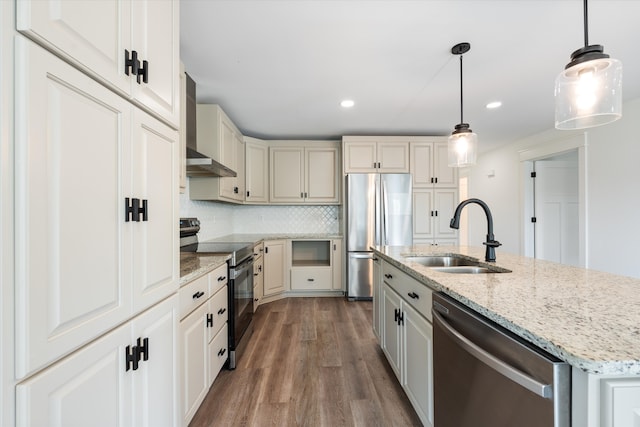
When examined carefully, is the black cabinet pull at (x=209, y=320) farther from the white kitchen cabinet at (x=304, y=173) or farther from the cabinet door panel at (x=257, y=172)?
the white kitchen cabinet at (x=304, y=173)

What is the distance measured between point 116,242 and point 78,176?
0.74 feet

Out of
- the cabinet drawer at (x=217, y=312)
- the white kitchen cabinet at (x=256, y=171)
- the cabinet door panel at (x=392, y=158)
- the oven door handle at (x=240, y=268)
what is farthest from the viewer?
the cabinet door panel at (x=392, y=158)

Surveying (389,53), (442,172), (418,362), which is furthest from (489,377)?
(442,172)

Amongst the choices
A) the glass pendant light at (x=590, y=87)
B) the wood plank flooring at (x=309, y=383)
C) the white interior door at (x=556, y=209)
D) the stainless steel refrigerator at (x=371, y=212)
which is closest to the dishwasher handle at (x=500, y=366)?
the wood plank flooring at (x=309, y=383)

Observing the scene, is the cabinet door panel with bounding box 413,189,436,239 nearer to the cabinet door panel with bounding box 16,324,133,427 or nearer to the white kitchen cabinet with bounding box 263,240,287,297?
the white kitchen cabinet with bounding box 263,240,287,297

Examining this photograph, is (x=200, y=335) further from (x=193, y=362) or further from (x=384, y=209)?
(x=384, y=209)

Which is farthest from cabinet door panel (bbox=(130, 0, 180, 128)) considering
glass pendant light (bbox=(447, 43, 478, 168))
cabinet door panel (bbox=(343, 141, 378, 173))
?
cabinet door panel (bbox=(343, 141, 378, 173))

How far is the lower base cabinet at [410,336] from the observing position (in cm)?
134

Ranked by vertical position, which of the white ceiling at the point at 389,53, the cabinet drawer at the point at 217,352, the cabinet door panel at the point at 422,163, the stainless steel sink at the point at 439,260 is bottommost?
the cabinet drawer at the point at 217,352

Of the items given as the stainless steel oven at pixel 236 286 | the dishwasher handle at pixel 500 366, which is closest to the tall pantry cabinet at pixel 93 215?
the stainless steel oven at pixel 236 286

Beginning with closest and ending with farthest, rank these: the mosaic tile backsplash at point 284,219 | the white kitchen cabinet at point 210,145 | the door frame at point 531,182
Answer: the white kitchen cabinet at point 210,145
the door frame at point 531,182
the mosaic tile backsplash at point 284,219

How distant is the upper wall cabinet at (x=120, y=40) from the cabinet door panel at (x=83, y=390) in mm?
743

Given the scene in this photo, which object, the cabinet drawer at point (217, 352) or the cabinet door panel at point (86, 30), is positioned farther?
the cabinet drawer at point (217, 352)

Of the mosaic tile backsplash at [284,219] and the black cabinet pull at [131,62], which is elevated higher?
the black cabinet pull at [131,62]
